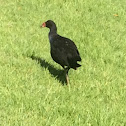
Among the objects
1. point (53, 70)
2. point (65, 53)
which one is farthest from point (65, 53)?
point (53, 70)

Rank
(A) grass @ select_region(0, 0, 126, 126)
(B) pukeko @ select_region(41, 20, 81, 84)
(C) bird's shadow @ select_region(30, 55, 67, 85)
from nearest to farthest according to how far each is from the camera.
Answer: (A) grass @ select_region(0, 0, 126, 126) → (B) pukeko @ select_region(41, 20, 81, 84) → (C) bird's shadow @ select_region(30, 55, 67, 85)

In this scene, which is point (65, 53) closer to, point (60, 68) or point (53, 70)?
point (53, 70)

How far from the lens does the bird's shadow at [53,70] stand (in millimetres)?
5328

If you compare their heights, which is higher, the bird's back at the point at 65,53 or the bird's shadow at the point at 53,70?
the bird's back at the point at 65,53

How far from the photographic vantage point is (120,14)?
9.46 metres

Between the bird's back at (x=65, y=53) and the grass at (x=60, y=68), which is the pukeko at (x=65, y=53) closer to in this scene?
the bird's back at (x=65, y=53)

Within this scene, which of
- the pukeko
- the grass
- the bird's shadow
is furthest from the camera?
the bird's shadow

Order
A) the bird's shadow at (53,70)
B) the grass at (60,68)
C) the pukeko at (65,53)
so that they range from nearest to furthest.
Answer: the grass at (60,68), the pukeko at (65,53), the bird's shadow at (53,70)

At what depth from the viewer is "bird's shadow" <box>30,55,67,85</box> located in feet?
17.5

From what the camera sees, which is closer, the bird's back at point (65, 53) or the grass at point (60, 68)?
the grass at point (60, 68)

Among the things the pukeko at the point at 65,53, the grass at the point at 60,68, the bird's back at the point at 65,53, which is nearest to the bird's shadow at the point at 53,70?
the grass at the point at 60,68

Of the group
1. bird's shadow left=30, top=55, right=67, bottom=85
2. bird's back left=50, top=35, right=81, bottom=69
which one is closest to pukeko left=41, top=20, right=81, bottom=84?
bird's back left=50, top=35, right=81, bottom=69

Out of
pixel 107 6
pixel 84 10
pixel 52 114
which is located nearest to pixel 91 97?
pixel 52 114

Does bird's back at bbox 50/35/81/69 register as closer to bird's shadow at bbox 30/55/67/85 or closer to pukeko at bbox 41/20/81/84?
pukeko at bbox 41/20/81/84
